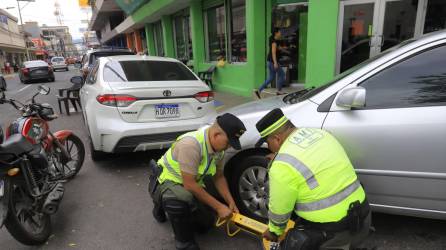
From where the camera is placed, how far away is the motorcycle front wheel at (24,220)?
2494 millimetres

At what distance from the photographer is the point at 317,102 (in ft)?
8.54

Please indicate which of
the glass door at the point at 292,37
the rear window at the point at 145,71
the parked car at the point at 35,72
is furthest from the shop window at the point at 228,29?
the parked car at the point at 35,72

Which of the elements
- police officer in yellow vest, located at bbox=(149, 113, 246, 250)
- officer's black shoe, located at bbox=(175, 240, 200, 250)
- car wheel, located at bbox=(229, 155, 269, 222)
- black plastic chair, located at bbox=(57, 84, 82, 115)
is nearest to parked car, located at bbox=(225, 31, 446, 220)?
car wheel, located at bbox=(229, 155, 269, 222)

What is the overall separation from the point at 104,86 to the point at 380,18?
18.1 ft

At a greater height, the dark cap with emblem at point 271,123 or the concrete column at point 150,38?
the concrete column at point 150,38

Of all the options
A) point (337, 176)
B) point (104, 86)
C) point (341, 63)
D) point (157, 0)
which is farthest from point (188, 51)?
point (337, 176)

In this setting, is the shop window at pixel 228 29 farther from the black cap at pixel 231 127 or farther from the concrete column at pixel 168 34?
the black cap at pixel 231 127

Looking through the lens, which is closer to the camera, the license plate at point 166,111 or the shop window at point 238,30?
the license plate at point 166,111

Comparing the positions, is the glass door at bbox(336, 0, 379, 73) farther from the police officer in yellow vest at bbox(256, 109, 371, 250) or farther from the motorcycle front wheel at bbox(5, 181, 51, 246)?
the motorcycle front wheel at bbox(5, 181, 51, 246)

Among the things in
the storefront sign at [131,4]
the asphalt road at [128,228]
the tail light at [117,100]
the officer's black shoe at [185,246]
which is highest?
the storefront sign at [131,4]

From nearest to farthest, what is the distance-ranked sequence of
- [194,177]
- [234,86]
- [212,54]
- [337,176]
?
[337,176] < [194,177] < [234,86] < [212,54]

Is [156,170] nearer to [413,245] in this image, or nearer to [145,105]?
[145,105]

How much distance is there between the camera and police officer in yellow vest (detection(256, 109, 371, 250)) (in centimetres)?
172

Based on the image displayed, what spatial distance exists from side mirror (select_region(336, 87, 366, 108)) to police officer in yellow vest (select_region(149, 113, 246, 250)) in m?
0.80
